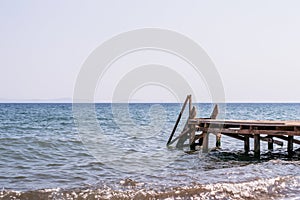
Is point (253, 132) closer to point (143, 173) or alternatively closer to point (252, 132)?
point (252, 132)

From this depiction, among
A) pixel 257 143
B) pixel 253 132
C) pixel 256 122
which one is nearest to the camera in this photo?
pixel 253 132

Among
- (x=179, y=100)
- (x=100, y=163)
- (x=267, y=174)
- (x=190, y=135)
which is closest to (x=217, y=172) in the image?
(x=267, y=174)

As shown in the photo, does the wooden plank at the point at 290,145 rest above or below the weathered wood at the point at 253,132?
below

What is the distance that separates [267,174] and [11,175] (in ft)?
27.6

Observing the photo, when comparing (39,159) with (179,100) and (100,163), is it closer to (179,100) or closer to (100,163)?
(100,163)

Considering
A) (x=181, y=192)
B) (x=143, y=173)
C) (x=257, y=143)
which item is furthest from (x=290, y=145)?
(x=181, y=192)

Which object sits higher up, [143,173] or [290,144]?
[290,144]

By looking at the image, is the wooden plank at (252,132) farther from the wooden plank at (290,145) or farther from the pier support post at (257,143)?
the wooden plank at (290,145)

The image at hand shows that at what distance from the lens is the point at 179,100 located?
1989 centimetres

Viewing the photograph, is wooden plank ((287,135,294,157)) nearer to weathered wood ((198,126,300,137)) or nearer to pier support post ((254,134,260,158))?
pier support post ((254,134,260,158))

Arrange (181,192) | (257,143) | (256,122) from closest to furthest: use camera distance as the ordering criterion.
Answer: (181,192) → (256,122) → (257,143)

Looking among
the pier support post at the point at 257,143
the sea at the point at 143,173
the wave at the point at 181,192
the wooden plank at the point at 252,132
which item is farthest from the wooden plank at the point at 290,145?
the wave at the point at 181,192

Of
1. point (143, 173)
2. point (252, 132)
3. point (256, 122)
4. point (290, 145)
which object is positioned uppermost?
point (256, 122)

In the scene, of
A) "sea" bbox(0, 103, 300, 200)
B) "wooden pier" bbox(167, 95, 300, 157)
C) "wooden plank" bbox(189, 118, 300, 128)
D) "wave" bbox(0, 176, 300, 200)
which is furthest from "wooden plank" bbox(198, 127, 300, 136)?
"wave" bbox(0, 176, 300, 200)
